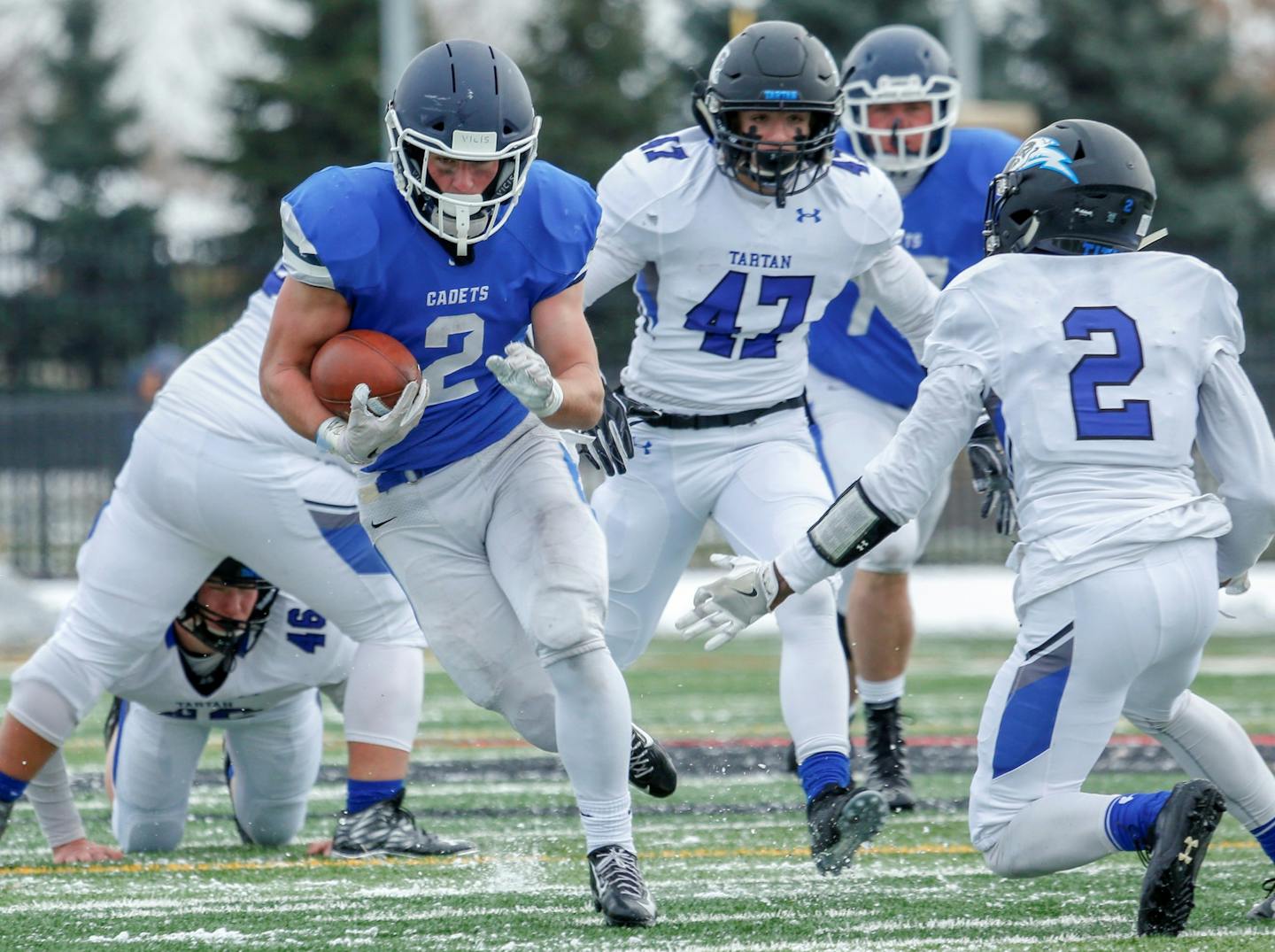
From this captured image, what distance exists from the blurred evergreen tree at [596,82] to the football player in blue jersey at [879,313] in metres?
16.0

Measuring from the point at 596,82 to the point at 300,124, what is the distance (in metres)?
3.46

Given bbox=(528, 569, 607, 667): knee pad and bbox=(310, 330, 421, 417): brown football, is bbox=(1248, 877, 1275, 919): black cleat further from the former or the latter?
bbox=(310, 330, 421, 417): brown football

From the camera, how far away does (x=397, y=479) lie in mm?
3971

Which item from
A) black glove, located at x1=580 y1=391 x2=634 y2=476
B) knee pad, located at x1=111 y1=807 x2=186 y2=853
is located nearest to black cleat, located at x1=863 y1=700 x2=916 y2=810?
black glove, located at x1=580 y1=391 x2=634 y2=476

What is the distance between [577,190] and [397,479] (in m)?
0.70

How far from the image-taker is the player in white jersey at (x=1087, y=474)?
3.30m

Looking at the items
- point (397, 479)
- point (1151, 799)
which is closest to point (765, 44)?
point (397, 479)

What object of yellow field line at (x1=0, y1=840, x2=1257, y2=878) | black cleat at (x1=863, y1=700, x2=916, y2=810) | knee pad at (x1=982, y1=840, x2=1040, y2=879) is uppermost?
knee pad at (x1=982, y1=840, x2=1040, y2=879)

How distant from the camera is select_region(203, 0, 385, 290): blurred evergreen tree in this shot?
21.8 m

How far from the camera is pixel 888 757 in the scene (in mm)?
5352

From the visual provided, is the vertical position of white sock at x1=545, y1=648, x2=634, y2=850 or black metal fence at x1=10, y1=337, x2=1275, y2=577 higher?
white sock at x1=545, y1=648, x2=634, y2=850

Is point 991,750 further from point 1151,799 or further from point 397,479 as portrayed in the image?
point 397,479

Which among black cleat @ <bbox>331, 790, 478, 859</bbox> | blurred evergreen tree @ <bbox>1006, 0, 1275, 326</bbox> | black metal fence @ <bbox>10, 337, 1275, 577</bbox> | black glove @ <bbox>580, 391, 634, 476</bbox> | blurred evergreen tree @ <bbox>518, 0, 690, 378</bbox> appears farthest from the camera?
blurred evergreen tree @ <bbox>518, 0, 690, 378</bbox>

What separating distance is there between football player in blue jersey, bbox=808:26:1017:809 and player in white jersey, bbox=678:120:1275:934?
6.59ft
